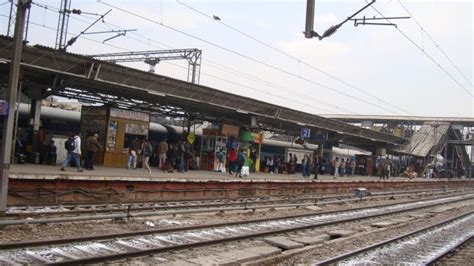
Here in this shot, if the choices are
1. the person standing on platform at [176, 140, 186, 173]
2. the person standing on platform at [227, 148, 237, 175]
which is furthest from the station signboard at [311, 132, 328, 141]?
the person standing on platform at [176, 140, 186, 173]

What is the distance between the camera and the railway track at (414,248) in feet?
32.1

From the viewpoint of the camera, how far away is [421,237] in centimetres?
1362

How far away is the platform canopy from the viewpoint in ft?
56.9

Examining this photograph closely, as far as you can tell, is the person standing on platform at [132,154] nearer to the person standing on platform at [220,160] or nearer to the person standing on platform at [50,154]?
the person standing on platform at [50,154]

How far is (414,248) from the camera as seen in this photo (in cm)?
1165

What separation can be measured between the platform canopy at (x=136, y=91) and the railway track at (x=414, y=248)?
11.4m

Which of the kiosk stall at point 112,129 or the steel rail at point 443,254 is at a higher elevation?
the kiosk stall at point 112,129

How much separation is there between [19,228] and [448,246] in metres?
9.36

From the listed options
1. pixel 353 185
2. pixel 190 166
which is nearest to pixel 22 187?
pixel 190 166

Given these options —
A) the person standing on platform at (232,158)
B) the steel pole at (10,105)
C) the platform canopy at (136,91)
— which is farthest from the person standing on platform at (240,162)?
the steel pole at (10,105)

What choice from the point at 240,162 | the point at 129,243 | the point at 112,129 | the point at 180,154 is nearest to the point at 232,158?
the point at 240,162

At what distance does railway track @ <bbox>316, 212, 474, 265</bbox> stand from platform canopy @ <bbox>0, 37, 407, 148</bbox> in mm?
11380

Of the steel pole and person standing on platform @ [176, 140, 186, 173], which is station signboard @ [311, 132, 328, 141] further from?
the steel pole

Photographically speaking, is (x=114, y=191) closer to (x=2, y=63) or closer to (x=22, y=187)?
(x=22, y=187)
